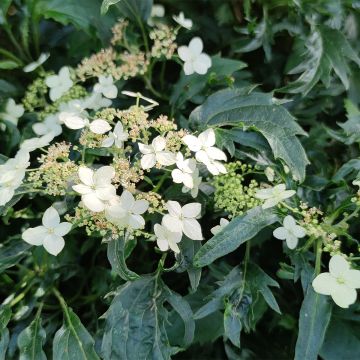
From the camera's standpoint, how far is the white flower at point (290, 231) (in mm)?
865

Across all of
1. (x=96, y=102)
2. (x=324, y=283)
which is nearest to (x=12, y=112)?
(x=96, y=102)

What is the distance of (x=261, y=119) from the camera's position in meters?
0.97

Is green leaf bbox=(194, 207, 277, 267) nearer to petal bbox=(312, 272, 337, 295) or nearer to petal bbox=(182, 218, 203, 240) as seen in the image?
petal bbox=(182, 218, 203, 240)

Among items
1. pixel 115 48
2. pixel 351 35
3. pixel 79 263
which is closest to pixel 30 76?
pixel 115 48

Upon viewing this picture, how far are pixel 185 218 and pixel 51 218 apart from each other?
0.22 metres

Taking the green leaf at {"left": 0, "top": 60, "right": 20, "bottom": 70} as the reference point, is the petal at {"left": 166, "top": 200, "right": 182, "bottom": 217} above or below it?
below

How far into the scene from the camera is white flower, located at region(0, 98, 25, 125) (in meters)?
1.19

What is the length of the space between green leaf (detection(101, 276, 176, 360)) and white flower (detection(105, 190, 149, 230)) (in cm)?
17

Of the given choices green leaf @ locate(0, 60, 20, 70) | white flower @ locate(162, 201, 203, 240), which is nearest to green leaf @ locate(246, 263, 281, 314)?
white flower @ locate(162, 201, 203, 240)

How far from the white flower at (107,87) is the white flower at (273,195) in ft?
1.30

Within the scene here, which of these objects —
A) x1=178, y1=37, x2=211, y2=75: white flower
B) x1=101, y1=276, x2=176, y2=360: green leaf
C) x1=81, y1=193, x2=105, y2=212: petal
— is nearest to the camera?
x1=81, y1=193, x2=105, y2=212: petal

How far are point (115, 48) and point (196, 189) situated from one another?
0.53 m

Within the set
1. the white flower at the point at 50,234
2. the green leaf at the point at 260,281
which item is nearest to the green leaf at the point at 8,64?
the white flower at the point at 50,234

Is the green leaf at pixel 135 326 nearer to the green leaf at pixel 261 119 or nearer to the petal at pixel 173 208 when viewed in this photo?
the petal at pixel 173 208
